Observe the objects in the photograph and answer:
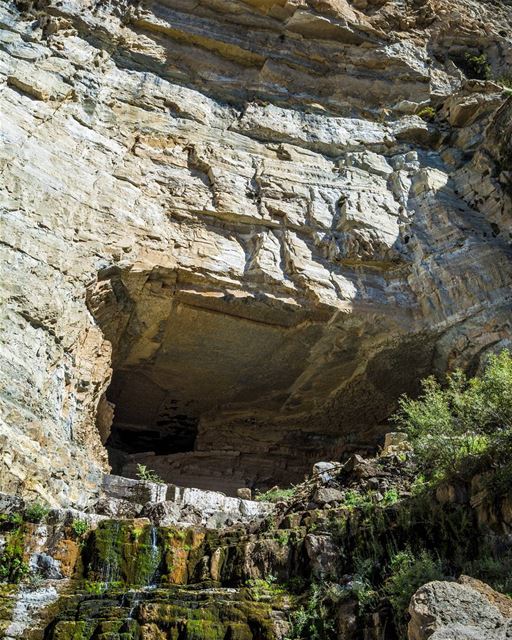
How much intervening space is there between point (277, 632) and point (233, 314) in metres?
10.1

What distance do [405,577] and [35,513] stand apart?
5.14 m

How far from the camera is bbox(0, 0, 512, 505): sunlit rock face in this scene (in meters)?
14.9

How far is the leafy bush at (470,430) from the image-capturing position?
9.52m

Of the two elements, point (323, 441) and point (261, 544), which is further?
point (323, 441)

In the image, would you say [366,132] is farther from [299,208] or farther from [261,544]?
[261,544]

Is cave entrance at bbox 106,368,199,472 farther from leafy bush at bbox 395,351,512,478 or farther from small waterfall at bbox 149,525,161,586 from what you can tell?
leafy bush at bbox 395,351,512,478

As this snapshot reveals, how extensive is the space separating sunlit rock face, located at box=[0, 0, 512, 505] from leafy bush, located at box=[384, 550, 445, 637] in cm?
634

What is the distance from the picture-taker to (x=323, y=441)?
20.8 meters

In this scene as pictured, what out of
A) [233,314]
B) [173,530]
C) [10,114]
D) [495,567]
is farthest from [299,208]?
[495,567]

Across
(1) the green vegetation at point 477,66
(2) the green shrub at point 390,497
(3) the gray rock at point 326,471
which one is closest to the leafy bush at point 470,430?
(2) the green shrub at point 390,497

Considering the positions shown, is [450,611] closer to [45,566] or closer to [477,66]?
[45,566]

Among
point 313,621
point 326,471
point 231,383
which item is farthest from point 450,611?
point 231,383

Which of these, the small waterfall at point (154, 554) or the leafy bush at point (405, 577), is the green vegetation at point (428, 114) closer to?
the leafy bush at point (405, 577)

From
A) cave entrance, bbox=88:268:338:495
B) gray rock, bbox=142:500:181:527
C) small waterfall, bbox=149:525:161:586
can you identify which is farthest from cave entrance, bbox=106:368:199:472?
small waterfall, bbox=149:525:161:586
